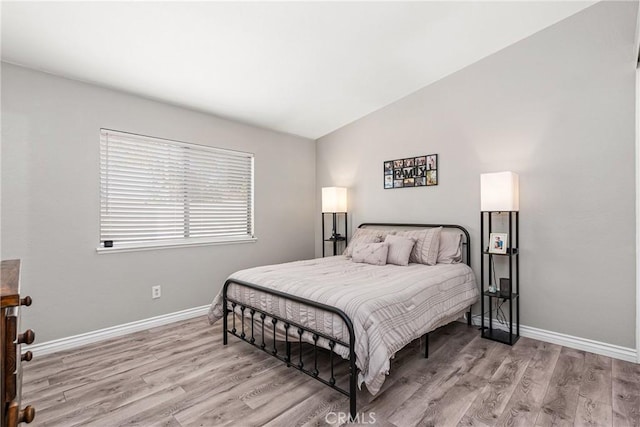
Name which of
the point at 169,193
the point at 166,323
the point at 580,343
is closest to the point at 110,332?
the point at 166,323

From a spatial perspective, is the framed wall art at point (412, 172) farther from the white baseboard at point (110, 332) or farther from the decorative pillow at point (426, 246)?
the white baseboard at point (110, 332)

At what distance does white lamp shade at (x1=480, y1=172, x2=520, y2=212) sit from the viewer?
2.91 m

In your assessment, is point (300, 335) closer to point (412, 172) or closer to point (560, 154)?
point (412, 172)

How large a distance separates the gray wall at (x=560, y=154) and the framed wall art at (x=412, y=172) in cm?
10

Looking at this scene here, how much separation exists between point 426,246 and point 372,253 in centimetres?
57

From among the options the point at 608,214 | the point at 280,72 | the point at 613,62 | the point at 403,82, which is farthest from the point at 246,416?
the point at 613,62

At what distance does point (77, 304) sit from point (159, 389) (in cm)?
135

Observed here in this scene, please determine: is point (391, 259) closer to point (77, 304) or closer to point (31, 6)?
point (77, 304)

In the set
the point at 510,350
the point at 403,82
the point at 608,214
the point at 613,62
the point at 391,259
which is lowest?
the point at 510,350

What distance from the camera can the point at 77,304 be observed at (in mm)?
2908

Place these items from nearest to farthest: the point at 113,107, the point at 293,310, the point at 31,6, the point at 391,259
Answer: the point at 31,6 < the point at 293,310 < the point at 113,107 < the point at 391,259

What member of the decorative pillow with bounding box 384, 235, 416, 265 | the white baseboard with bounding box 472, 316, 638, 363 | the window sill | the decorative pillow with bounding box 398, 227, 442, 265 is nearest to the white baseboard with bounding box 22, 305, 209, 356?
the window sill

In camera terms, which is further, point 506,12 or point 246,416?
point 506,12

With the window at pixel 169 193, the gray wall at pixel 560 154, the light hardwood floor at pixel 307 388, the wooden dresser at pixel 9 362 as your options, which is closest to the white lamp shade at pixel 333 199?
the window at pixel 169 193
